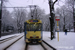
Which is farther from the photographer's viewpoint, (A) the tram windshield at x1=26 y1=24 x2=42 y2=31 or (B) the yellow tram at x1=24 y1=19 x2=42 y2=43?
(A) the tram windshield at x1=26 y1=24 x2=42 y2=31

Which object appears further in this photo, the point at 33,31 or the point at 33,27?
the point at 33,27

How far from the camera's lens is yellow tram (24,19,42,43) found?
1277cm

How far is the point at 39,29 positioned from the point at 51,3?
530 cm

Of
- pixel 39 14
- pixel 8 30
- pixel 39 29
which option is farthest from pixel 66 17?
pixel 39 29

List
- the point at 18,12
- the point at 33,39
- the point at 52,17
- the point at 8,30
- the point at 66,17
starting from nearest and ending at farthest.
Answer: the point at 33,39
the point at 52,17
the point at 18,12
the point at 66,17
the point at 8,30

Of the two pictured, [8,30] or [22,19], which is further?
[8,30]

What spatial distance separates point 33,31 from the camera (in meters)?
12.9

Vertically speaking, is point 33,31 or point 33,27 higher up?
point 33,27

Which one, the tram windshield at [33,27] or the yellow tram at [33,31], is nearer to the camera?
the yellow tram at [33,31]

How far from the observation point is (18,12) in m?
52.2

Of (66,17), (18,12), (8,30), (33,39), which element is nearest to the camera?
(33,39)

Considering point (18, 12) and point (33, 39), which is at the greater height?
point (18, 12)

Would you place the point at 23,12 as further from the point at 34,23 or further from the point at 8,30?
the point at 34,23

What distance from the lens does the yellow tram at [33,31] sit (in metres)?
12.8
